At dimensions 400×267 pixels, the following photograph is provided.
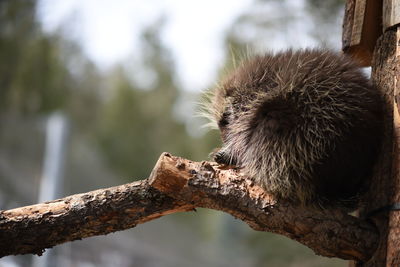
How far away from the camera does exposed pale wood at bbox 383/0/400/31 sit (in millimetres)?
1518

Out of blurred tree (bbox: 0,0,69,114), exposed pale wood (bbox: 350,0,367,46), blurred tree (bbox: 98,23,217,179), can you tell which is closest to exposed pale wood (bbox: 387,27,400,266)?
exposed pale wood (bbox: 350,0,367,46)

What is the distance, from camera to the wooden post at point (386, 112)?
1371mm

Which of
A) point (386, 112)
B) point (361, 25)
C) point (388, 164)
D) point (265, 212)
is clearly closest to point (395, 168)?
point (388, 164)

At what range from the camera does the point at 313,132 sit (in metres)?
1.52

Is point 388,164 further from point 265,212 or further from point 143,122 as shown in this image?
point 143,122

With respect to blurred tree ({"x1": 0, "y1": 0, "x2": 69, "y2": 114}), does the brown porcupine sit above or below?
below

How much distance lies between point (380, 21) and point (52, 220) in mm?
1256

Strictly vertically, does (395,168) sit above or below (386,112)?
below

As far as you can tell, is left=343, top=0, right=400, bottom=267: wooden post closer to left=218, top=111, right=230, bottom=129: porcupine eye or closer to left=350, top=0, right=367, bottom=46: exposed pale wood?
left=350, top=0, right=367, bottom=46: exposed pale wood

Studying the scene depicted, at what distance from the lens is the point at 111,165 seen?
526 cm

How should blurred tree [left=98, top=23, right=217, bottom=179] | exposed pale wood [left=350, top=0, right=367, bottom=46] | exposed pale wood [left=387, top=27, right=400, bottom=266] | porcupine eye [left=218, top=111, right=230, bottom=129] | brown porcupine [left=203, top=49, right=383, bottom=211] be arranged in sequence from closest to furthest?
exposed pale wood [left=387, top=27, right=400, bottom=266] < brown porcupine [left=203, top=49, right=383, bottom=211] < exposed pale wood [left=350, top=0, right=367, bottom=46] < porcupine eye [left=218, top=111, right=230, bottom=129] < blurred tree [left=98, top=23, right=217, bottom=179]

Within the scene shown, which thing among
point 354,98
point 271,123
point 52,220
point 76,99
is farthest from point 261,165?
point 76,99

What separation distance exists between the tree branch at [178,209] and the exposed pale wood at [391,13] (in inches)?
24.2

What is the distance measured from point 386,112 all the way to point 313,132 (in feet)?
0.78
